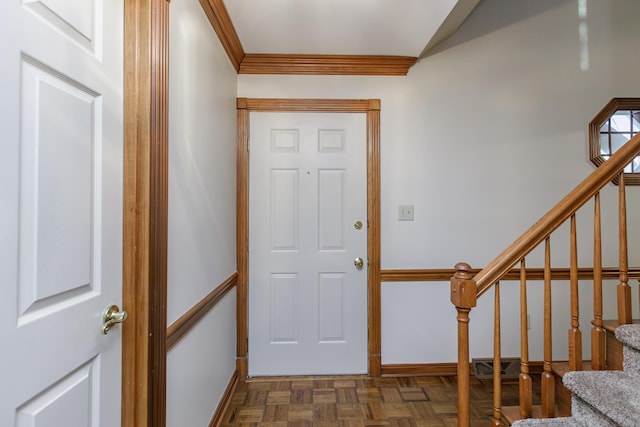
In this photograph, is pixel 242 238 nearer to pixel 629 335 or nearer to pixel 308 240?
pixel 308 240

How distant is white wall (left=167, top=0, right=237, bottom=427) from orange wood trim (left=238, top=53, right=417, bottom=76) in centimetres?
27

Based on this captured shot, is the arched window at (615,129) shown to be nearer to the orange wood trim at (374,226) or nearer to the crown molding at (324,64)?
the crown molding at (324,64)

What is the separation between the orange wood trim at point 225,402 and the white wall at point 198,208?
6 cm

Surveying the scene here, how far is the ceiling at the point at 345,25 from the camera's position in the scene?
1.82 metres

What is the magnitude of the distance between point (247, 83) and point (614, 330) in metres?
2.59

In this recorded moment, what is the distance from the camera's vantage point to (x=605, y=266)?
2.49m

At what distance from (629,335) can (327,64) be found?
2311 mm

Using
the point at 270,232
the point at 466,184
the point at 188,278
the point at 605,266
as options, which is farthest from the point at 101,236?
the point at 605,266

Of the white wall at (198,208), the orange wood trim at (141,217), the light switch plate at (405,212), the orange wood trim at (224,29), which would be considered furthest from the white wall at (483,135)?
the orange wood trim at (141,217)

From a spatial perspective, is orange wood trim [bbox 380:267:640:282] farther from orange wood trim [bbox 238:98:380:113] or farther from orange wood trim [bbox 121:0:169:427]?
orange wood trim [bbox 121:0:169:427]

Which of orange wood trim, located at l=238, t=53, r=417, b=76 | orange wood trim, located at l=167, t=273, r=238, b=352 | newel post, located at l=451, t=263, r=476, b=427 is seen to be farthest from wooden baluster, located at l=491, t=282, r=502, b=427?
orange wood trim, located at l=238, t=53, r=417, b=76

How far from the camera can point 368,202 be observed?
2.45 meters

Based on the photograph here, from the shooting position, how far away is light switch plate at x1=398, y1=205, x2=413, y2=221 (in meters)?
2.47

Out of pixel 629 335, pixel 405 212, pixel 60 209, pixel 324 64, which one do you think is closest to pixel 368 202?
pixel 405 212
